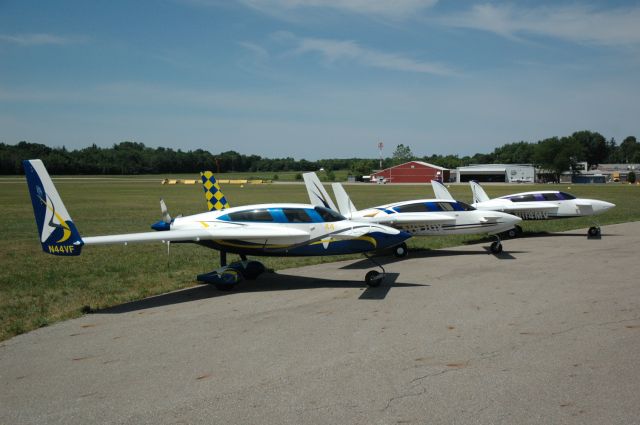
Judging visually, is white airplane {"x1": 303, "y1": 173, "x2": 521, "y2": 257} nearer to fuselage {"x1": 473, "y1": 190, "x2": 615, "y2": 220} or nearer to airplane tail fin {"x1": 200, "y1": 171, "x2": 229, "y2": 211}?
airplane tail fin {"x1": 200, "y1": 171, "x2": 229, "y2": 211}

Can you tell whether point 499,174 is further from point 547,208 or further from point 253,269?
point 253,269

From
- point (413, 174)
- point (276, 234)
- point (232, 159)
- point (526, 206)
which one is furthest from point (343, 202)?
point (232, 159)

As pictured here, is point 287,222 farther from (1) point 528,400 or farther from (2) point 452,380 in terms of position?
(1) point 528,400

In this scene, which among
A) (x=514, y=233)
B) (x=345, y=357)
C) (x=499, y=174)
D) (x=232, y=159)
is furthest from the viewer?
(x=232, y=159)

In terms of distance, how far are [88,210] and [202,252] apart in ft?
71.7

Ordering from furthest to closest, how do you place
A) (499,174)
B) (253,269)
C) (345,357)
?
(499,174) < (253,269) < (345,357)

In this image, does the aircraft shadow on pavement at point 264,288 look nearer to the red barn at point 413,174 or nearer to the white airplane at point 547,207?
the white airplane at point 547,207

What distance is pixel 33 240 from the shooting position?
20.0 m

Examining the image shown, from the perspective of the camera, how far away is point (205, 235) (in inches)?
417

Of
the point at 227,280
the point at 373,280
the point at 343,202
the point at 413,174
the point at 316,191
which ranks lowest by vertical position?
the point at 373,280

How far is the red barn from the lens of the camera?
110750mm

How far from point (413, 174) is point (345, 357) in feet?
356

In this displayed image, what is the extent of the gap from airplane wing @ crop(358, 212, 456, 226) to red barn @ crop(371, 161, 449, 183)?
3676 inches

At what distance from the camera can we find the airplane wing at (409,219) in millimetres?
16141
